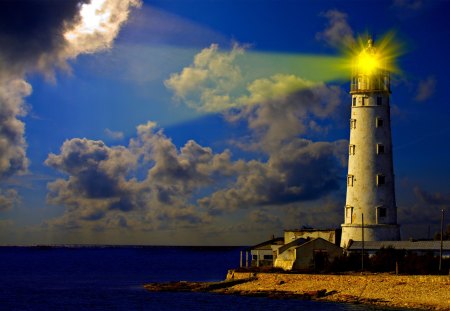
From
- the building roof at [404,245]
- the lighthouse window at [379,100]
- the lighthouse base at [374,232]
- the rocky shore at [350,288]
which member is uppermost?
the lighthouse window at [379,100]

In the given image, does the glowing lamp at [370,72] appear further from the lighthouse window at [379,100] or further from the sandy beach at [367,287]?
the sandy beach at [367,287]

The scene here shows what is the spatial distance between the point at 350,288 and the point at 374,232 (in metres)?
9.49

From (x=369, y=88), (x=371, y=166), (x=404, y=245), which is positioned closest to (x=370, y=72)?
(x=369, y=88)

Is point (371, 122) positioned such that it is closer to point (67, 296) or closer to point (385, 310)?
point (385, 310)

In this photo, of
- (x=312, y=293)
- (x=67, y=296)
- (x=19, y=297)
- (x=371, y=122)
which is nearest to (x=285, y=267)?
(x=312, y=293)

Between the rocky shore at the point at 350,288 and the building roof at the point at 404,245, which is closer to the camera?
the rocky shore at the point at 350,288

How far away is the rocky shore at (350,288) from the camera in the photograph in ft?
160

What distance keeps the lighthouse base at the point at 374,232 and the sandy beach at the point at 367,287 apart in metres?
6.88

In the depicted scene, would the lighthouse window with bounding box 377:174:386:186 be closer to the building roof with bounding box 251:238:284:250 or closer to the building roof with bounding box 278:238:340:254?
the building roof with bounding box 278:238:340:254

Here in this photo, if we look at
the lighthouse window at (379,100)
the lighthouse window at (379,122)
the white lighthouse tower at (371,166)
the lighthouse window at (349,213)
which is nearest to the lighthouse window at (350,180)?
the white lighthouse tower at (371,166)

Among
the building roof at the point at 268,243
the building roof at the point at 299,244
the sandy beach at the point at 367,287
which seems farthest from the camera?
the building roof at the point at 268,243

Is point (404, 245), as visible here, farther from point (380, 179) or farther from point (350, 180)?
point (350, 180)

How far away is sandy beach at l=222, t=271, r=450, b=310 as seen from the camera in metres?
48.4

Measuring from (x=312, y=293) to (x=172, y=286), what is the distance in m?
15.7
